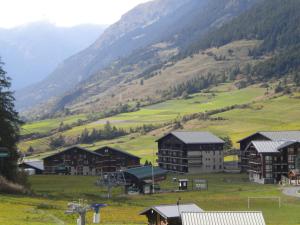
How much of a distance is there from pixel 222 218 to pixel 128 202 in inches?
1720

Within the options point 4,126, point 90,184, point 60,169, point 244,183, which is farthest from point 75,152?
point 4,126

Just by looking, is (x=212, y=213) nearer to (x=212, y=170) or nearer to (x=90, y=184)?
(x=90, y=184)

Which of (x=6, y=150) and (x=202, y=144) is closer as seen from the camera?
(x=6, y=150)

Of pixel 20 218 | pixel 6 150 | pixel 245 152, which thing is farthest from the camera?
pixel 245 152

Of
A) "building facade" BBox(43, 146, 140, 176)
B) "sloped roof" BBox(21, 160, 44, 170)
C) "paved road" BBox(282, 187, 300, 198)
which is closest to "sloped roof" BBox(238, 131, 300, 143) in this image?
"paved road" BBox(282, 187, 300, 198)

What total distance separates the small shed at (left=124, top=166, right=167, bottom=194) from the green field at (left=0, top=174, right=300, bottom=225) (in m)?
2.56

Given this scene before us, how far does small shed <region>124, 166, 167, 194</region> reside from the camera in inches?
4264

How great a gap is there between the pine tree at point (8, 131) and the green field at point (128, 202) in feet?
16.6

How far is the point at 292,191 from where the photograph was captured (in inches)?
4072

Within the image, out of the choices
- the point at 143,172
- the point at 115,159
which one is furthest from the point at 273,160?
the point at 115,159

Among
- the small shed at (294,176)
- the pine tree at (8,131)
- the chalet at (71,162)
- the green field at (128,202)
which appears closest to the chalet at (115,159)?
the chalet at (71,162)

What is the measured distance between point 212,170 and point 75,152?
33958mm

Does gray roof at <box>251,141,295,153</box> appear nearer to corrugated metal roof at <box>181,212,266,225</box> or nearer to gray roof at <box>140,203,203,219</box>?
gray roof at <box>140,203,203,219</box>

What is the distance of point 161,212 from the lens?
157ft
